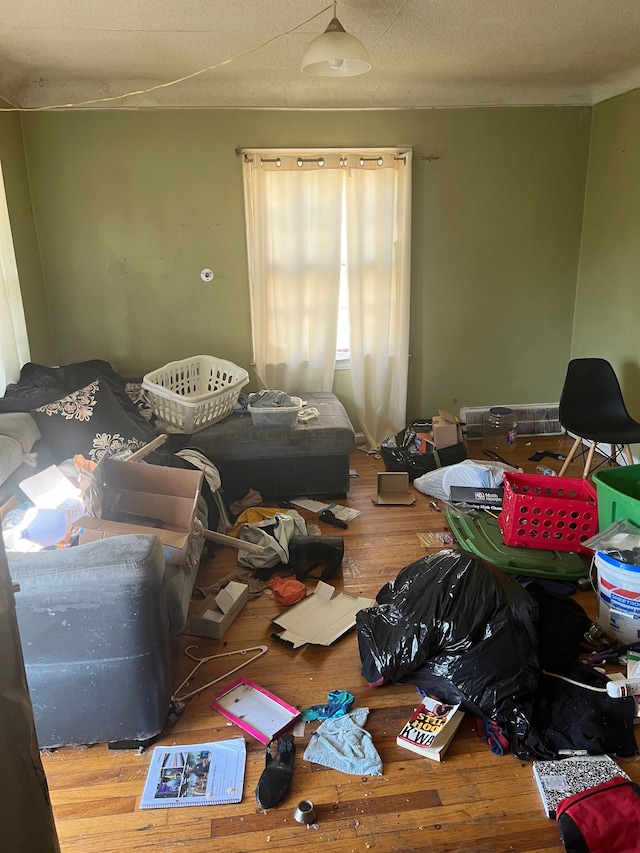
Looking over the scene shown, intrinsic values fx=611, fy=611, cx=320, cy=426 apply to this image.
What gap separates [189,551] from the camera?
2.35 m

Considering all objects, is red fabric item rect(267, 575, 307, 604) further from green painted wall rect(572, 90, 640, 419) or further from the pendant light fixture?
green painted wall rect(572, 90, 640, 419)

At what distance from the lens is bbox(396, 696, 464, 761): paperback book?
182 centimetres

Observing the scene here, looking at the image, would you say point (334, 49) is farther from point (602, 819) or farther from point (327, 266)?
point (602, 819)

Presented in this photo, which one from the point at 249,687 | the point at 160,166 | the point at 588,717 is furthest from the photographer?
the point at 160,166

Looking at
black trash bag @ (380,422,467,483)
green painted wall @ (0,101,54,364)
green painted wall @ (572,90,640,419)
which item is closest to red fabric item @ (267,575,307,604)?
black trash bag @ (380,422,467,483)

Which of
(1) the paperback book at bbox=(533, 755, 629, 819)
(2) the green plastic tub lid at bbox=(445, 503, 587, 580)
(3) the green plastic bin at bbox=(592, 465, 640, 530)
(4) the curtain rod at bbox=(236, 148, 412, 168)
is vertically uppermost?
(4) the curtain rod at bbox=(236, 148, 412, 168)

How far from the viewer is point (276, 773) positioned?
1749mm

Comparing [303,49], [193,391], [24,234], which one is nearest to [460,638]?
[193,391]

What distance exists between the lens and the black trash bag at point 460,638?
190 cm

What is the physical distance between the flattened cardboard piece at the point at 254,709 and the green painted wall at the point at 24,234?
2.57m

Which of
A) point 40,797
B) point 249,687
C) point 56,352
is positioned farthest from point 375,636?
point 56,352

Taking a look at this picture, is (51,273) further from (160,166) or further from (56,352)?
(160,166)

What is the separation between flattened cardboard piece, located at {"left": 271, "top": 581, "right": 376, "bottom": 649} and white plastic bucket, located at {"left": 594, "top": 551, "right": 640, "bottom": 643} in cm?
90

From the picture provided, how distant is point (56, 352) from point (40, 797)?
12.5ft
